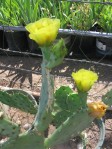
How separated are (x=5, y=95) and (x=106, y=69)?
1.41 m

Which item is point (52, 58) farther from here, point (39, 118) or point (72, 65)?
point (72, 65)

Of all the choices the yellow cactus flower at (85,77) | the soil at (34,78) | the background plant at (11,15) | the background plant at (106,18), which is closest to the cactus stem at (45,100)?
the yellow cactus flower at (85,77)

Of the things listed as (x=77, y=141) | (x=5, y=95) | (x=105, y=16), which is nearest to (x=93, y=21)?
(x=105, y=16)

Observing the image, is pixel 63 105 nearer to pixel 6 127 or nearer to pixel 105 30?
pixel 6 127

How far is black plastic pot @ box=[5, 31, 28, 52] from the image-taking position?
10.3 feet

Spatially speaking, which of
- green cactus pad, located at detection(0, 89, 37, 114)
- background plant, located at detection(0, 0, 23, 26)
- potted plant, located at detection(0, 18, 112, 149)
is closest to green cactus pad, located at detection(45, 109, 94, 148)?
potted plant, located at detection(0, 18, 112, 149)

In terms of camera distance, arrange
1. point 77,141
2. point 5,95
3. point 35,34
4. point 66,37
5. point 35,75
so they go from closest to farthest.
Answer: point 35,34
point 5,95
point 77,141
point 35,75
point 66,37

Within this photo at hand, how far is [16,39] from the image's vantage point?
3178 millimetres

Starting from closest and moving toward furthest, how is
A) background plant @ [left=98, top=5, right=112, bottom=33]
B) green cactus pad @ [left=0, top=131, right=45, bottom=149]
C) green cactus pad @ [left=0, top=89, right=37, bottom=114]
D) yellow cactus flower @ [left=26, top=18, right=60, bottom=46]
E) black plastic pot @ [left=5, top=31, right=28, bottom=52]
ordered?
yellow cactus flower @ [left=26, top=18, right=60, bottom=46], green cactus pad @ [left=0, top=131, right=45, bottom=149], green cactus pad @ [left=0, top=89, right=37, bottom=114], background plant @ [left=98, top=5, right=112, bottom=33], black plastic pot @ [left=5, top=31, right=28, bottom=52]

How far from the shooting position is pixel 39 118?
1.49 m

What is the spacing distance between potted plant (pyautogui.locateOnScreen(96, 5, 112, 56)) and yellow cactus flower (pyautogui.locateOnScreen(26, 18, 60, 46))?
66.5 inches

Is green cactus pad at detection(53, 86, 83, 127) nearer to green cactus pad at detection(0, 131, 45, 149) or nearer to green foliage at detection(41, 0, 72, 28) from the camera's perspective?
green cactus pad at detection(0, 131, 45, 149)

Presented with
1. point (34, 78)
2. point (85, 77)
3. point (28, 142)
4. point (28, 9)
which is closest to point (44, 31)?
point (85, 77)

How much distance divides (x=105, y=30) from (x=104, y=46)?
0.52 feet
